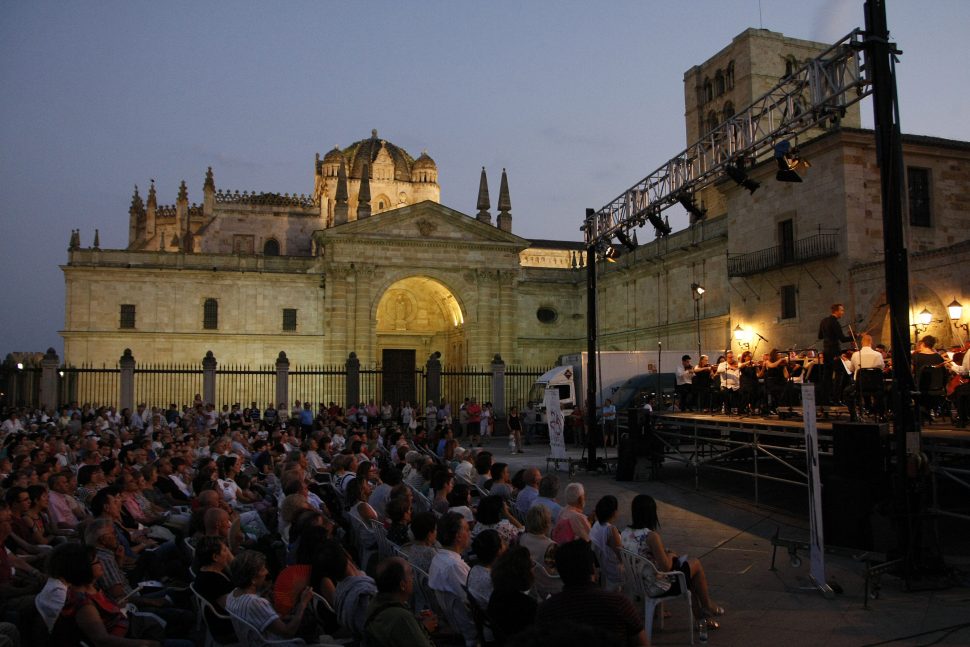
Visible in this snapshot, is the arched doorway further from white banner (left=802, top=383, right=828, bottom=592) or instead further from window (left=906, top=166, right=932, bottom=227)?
white banner (left=802, top=383, right=828, bottom=592)

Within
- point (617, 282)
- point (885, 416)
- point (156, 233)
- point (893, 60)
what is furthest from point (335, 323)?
point (893, 60)

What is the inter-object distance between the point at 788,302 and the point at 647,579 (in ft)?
70.9

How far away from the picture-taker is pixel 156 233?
174 ft

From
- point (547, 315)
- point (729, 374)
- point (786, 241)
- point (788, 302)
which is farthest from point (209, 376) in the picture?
point (786, 241)

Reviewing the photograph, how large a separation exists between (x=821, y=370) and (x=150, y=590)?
11498 mm

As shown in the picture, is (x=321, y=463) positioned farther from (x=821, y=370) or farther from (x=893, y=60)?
(x=893, y=60)

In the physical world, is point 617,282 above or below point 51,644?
above

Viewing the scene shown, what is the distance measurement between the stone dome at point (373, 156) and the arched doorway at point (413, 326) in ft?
60.6

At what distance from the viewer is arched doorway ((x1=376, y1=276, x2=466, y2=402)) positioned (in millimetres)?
43438

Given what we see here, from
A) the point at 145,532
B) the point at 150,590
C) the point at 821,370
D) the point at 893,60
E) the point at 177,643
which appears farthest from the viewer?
the point at 821,370

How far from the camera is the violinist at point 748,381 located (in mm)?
14914

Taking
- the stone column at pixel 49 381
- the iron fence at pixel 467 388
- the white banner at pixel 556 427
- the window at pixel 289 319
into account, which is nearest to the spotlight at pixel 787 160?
the white banner at pixel 556 427

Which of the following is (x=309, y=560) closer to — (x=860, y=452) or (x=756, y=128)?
(x=860, y=452)

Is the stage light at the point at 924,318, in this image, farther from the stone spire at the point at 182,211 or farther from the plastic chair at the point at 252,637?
the stone spire at the point at 182,211
